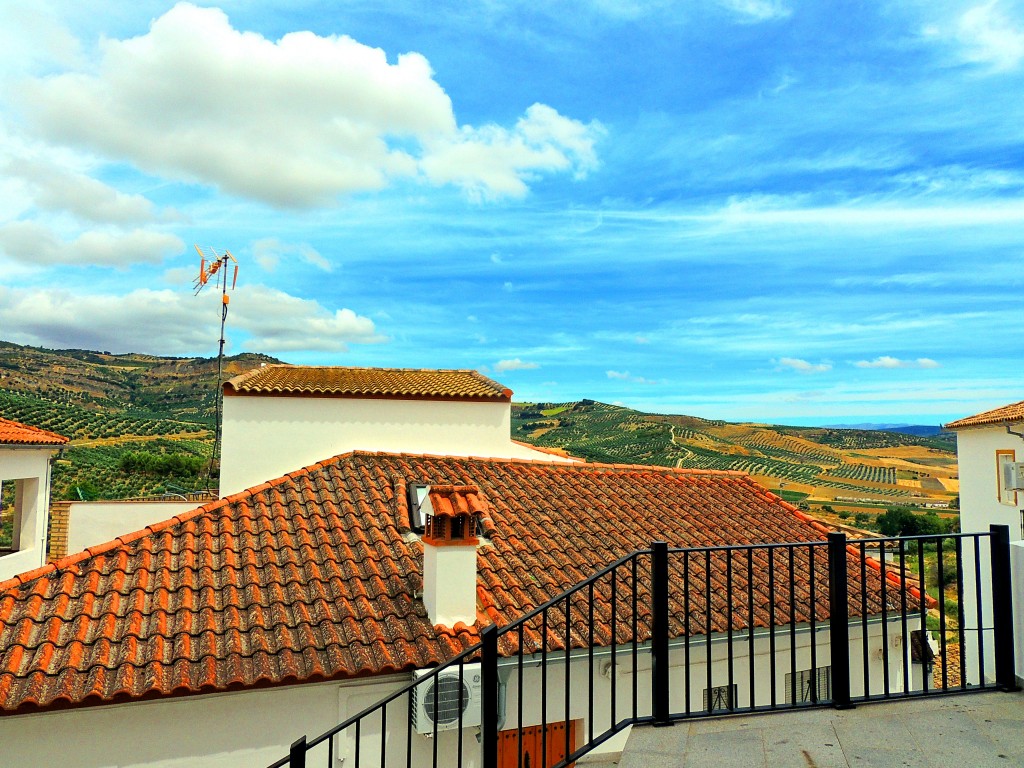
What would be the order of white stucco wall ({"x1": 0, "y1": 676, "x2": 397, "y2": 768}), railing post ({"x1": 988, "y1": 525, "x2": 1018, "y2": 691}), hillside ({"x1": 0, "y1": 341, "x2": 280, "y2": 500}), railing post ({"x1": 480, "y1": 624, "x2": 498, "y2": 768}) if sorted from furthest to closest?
hillside ({"x1": 0, "y1": 341, "x2": 280, "y2": 500}), white stucco wall ({"x1": 0, "y1": 676, "x2": 397, "y2": 768}), railing post ({"x1": 988, "y1": 525, "x2": 1018, "y2": 691}), railing post ({"x1": 480, "y1": 624, "x2": 498, "y2": 768})

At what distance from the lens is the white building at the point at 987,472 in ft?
62.4

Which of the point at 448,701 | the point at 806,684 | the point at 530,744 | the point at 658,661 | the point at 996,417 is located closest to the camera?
the point at 658,661

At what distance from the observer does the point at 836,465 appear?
4928cm

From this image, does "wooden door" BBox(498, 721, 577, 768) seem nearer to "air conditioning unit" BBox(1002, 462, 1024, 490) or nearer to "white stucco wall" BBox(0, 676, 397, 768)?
"white stucco wall" BBox(0, 676, 397, 768)

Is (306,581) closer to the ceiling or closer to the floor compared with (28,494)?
closer to the floor

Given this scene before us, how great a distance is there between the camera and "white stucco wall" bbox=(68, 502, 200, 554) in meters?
11.5

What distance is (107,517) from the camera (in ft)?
38.2

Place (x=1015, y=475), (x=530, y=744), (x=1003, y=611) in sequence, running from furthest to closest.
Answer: (x=1015, y=475)
(x=530, y=744)
(x=1003, y=611)

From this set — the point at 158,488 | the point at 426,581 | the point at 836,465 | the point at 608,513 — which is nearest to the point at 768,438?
the point at 836,465

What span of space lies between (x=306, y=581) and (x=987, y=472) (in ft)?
72.9

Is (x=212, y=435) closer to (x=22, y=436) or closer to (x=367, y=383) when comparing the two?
(x=22, y=436)

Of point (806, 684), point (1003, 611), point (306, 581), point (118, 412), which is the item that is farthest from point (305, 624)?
point (118, 412)

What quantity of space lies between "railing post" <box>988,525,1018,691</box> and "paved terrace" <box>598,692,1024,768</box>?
121 mm

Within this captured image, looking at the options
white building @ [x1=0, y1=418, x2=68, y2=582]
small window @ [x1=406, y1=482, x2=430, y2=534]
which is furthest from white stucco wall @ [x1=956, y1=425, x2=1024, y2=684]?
white building @ [x1=0, y1=418, x2=68, y2=582]
